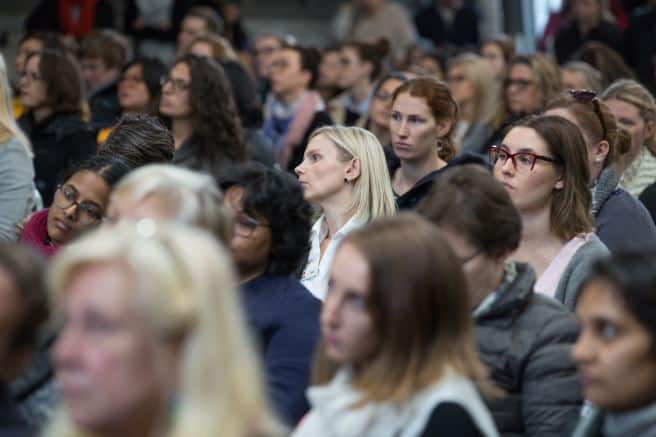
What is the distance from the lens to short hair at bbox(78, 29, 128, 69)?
1070 cm

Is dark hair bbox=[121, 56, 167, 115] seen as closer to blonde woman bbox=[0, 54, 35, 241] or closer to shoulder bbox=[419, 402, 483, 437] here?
blonde woman bbox=[0, 54, 35, 241]

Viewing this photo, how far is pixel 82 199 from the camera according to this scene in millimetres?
5094

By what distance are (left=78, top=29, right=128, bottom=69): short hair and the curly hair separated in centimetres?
280

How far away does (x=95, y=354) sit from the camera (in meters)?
2.74

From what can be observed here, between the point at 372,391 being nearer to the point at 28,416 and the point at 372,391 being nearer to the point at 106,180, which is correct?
the point at 28,416

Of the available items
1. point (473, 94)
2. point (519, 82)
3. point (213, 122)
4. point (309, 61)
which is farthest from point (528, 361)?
point (309, 61)

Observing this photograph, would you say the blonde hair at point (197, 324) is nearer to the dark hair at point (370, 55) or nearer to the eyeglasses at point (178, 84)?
the eyeglasses at point (178, 84)

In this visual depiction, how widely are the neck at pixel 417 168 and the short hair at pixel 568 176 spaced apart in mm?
1264

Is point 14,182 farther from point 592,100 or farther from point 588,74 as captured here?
point 588,74

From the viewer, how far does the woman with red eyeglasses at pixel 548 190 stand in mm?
5109

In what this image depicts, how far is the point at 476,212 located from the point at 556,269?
1.06 m

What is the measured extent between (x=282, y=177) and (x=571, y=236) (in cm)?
120

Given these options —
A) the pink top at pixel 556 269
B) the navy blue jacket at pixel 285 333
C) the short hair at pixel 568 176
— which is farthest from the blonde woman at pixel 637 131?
the navy blue jacket at pixel 285 333

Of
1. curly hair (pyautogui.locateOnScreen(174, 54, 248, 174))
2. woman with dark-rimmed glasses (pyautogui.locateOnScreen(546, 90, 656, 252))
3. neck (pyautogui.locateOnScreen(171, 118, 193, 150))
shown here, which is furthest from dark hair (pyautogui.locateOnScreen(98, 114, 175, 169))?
neck (pyautogui.locateOnScreen(171, 118, 193, 150))
